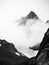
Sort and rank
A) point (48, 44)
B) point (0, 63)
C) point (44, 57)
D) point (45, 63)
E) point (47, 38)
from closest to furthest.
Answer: point (45, 63)
point (44, 57)
point (48, 44)
point (47, 38)
point (0, 63)

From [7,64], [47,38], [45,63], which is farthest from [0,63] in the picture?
[45,63]

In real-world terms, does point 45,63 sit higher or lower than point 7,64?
higher

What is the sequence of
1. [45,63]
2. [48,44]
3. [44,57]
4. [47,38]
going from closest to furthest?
[45,63] → [44,57] → [48,44] → [47,38]

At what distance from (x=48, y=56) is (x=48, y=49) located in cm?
378

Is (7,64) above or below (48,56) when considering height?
below

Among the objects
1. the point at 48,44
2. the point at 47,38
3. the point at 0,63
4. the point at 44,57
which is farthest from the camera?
the point at 0,63

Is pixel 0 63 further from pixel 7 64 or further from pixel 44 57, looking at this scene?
pixel 44 57

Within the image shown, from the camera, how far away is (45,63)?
161ft

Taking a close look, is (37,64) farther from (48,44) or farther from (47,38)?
(47,38)

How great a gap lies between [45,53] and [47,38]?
11.4 m

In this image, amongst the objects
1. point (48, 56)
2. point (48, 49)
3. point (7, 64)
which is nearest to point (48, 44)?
point (48, 49)

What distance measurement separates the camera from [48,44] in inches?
2318

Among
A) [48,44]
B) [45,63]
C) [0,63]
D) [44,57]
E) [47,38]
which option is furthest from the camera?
[0,63]

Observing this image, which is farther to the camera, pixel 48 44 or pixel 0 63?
pixel 0 63
